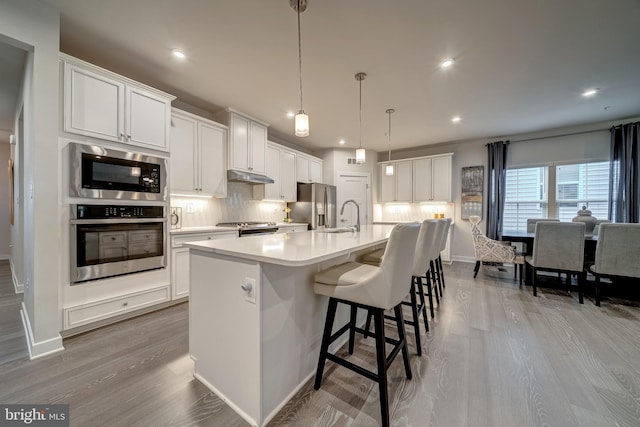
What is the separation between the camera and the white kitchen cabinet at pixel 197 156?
3021 mm

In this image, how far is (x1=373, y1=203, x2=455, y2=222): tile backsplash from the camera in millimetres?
5629

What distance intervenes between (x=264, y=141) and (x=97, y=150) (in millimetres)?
2391

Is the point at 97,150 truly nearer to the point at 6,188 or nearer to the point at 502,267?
the point at 6,188

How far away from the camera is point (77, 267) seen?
6.75ft

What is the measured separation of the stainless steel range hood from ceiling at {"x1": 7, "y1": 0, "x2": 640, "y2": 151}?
973 mm

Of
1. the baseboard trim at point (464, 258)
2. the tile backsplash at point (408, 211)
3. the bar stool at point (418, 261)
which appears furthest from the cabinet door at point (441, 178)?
the bar stool at point (418, 261)

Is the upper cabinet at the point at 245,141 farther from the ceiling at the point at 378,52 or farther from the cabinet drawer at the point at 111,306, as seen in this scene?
the cabinet drawer at the point at 111,306

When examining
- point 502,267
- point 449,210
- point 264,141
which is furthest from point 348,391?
point 449,210

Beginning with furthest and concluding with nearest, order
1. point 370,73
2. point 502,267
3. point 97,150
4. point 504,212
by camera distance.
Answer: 1. point 504,212
2. point 502,267
3. point 370,73
4. point 97,150

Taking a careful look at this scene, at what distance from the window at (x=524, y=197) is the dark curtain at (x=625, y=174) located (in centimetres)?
86

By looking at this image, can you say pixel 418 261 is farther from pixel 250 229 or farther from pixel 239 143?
pixel 239 143

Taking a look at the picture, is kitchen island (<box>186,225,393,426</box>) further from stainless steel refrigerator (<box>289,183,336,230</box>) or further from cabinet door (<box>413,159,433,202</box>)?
cabinet door (<box>413,159,433,202</box>)

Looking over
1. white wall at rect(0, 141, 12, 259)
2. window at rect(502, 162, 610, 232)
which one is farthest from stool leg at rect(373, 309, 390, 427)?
white wall at rect(0, 141, 12, 259)

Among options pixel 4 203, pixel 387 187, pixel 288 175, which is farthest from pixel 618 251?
pixel 4 203
